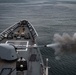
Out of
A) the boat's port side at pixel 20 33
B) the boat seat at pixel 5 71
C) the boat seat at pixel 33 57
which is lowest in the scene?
the boat seat at pixel 5 71

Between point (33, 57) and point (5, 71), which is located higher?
point (33, 57)

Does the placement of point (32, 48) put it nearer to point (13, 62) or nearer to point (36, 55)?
point (36, 55)

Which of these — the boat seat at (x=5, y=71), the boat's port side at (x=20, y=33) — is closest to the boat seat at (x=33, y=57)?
the boat seat at (x=5, y=71)

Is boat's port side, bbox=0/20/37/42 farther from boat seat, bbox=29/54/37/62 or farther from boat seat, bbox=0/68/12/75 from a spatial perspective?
boat seat, bbox=0/68/12/75

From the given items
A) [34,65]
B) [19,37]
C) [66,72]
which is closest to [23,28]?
[19,37]

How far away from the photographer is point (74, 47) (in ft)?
101

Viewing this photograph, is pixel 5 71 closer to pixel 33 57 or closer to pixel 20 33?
pixel 33 57

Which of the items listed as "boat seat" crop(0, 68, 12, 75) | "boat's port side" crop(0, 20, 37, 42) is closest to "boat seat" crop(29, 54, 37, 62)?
"boat seat" crop(0, 68, 12, 75)

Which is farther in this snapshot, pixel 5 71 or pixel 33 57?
pixel 33 57

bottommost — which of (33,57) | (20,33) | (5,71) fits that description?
(5,71)

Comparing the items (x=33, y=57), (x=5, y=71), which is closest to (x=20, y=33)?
(x=33, y=57)

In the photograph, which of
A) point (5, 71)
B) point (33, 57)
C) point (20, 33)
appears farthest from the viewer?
point (20, 33)

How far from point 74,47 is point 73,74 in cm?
2153

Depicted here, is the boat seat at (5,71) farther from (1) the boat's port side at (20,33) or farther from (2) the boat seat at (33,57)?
(1) the boat's port side at (20,33)
